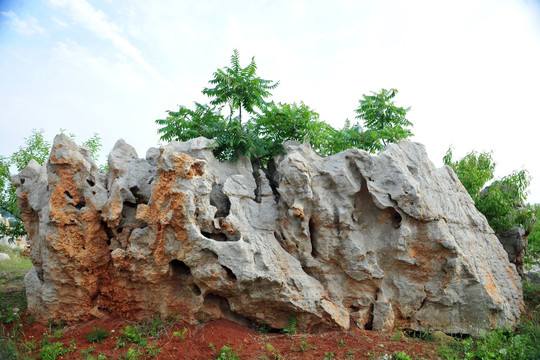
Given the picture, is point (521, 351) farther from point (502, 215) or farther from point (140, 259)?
point (140, 259)

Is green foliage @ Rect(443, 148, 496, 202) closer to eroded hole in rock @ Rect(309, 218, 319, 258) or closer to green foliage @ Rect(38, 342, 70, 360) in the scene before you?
eroded hole in rock @ Rect(309, 218, 319, 258)

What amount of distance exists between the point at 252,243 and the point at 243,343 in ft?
6.91

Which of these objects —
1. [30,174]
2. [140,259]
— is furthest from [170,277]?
[30,174]

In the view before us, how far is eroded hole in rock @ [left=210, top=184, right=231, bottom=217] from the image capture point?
8.63m

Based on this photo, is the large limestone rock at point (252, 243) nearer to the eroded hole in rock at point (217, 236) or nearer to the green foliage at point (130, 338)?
the eroded hole in rock at point (217, 236)

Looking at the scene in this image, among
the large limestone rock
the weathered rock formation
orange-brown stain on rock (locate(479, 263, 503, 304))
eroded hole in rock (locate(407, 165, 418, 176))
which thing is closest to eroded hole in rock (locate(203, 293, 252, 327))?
the large limestone rock

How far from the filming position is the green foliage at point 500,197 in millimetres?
12297

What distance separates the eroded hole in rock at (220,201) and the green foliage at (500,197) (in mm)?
9461

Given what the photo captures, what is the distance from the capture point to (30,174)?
9.57m

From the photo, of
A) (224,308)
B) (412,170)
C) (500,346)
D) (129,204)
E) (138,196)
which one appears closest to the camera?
(500,346)

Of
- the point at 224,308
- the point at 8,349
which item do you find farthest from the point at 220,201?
the point at 8,349

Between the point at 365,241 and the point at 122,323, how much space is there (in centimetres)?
626

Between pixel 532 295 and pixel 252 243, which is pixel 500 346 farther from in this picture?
pixel 252 243

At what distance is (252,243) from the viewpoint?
26.2 ft
